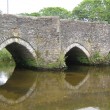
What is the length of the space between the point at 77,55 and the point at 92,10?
2199 centimetres

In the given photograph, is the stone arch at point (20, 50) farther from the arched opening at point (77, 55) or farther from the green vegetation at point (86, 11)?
the green vegetation at point (86, 11)

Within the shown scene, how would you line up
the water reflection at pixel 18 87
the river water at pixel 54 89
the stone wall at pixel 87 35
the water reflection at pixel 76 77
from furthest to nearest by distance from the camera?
1. the stone wall at pixel 87 35
2. the water reflection at pixel 76 77
3. the water reflection at pixel 18 87
4. the river water at pixel 54 89

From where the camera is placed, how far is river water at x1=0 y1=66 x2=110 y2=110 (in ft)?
34.7

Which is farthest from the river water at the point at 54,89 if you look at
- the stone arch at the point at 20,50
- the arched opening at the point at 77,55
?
the arched opening at the point at 77,55

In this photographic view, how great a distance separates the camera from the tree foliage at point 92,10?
40.1 meters

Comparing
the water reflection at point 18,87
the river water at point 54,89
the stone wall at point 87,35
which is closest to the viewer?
the river water at point 54,89

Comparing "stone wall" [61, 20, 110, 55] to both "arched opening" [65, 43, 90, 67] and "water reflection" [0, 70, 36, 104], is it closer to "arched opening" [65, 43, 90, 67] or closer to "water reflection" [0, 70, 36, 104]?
"arched opening" [65, 43, 90, 67]

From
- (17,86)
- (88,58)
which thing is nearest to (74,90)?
(17,86)

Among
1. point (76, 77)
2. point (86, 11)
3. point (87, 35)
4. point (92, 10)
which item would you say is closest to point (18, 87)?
point (76, 77)

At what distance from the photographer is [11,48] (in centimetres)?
1784

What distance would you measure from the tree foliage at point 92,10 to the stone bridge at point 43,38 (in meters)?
20.2

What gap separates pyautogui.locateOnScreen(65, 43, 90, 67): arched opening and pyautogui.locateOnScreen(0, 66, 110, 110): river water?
1.65 m

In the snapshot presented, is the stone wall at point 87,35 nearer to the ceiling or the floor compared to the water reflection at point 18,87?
nearer to the ceiling

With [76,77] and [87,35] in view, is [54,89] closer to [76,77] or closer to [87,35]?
[76,77]
